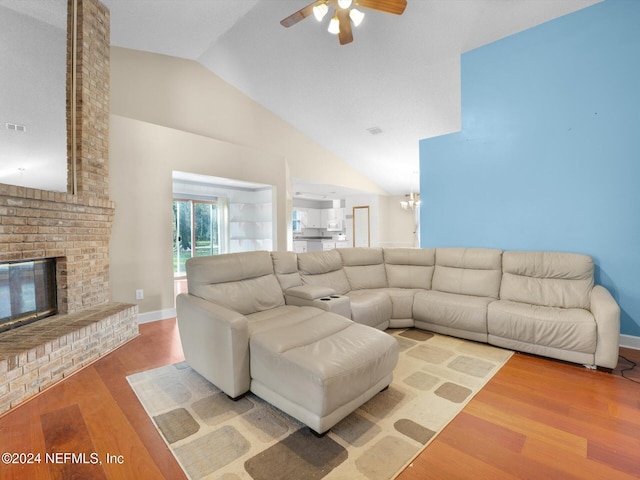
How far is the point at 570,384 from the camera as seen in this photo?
225cm

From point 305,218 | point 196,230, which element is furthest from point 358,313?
point 305,218

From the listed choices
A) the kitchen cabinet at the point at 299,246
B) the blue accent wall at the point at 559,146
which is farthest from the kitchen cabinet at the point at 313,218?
the blue accent wall at the point at 559,146

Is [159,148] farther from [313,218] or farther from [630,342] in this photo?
[313,218]

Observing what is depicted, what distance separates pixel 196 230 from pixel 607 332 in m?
6.67

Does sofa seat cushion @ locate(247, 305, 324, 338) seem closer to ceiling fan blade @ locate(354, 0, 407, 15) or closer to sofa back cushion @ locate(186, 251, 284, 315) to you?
sofa back cushion @ locate(186, 251, 284, 315)

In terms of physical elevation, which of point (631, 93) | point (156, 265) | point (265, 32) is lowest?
point (156, 265)

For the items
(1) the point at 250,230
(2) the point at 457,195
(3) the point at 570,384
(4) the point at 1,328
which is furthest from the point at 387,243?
(4) the point at 1,328


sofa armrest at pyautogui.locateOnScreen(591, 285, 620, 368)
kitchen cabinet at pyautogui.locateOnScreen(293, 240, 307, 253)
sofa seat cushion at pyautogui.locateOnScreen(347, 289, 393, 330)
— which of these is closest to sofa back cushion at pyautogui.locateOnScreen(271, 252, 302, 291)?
sofa seat cushion at pyautogui.locateOnScreen(347, 289, 393, 330)

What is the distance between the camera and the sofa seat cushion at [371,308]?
3.03 meters

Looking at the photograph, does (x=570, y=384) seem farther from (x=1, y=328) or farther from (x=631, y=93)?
(x=1, y=328)

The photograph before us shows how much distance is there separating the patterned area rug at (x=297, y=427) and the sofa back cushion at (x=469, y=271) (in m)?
0.96

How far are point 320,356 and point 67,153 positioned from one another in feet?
10.2

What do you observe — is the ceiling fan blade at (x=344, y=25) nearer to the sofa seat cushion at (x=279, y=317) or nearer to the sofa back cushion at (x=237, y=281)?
the sofa back cushion at (x=237, y=281)

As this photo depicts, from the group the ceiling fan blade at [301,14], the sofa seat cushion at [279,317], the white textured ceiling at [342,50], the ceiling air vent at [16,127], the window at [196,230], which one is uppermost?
the white textured ceiling at [342,50]
